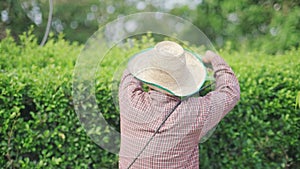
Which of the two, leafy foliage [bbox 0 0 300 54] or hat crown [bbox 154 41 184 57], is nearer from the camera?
hat crown [bbox 154 41 184 57]

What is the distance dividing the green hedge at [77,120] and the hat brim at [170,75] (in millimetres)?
842

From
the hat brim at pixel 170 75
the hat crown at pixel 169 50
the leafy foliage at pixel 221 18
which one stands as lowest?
the hat brim at pixel 170 75

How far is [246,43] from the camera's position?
7.46 meters

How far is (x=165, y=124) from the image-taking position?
2.34m

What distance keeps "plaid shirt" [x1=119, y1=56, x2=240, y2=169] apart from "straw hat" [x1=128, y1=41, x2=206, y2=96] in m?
0.05

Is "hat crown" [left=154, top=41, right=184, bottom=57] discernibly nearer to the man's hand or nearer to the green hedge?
the man's hand

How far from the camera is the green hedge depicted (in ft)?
10.5

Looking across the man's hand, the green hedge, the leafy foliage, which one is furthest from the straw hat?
the leafy foliage

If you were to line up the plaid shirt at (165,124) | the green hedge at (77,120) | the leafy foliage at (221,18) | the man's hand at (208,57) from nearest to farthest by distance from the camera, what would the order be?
the plaid shirt at (165,124) → the man's hand at (208,57) → the green hedge at (77,120) → the leafy foliage at (221,18)

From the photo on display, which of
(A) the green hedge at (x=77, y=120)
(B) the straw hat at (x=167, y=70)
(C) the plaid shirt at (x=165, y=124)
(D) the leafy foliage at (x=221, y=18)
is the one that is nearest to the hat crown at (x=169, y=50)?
(B) the straw hat at (x=167, y=70)

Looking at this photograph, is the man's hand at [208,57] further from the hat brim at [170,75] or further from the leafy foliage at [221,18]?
the leafy foliage at [221,18]

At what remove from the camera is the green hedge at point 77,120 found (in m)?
3.21

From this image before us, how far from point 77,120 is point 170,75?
3.67ft

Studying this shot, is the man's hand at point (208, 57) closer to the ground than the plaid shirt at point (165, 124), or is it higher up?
higher up
